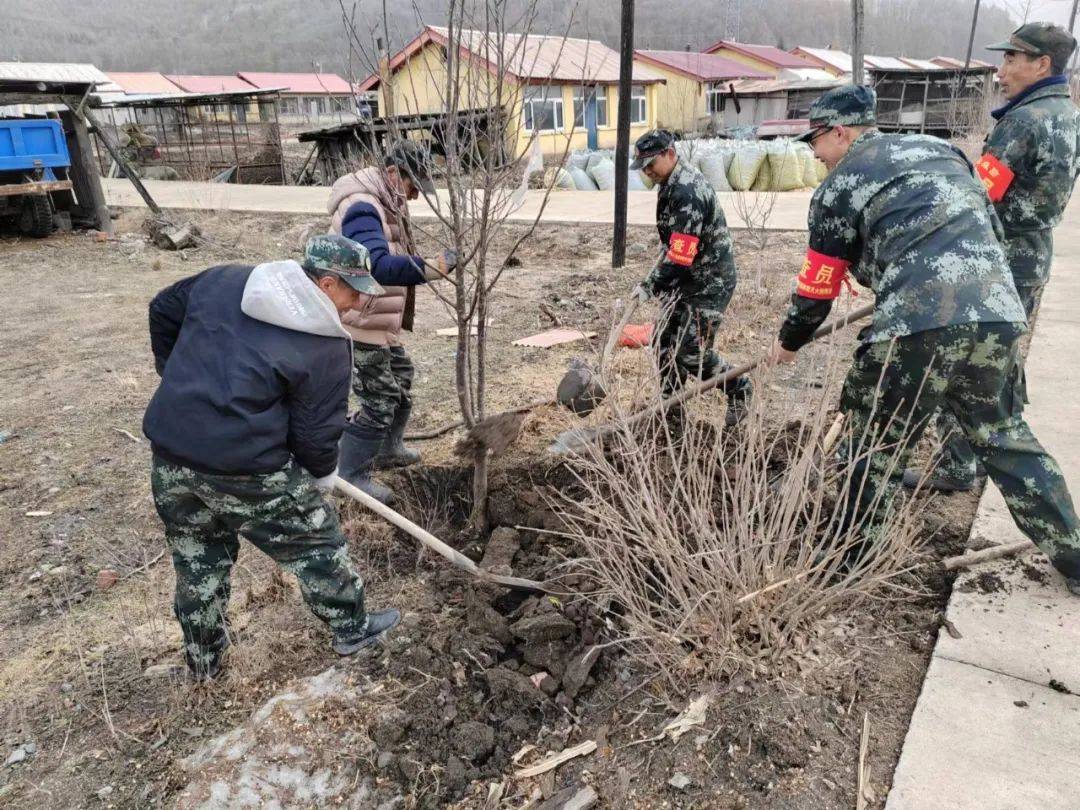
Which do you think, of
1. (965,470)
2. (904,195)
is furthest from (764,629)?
(965,470)

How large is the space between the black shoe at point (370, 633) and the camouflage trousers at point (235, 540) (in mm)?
41

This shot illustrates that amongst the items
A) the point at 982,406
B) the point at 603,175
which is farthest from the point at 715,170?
the point at 982,406

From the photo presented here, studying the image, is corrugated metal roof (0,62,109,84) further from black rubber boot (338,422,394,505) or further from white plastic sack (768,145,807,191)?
white plastic sack (768,145,807,191)

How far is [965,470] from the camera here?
344 cm

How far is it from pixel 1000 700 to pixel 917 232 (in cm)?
145

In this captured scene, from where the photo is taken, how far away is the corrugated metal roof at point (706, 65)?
35594 millimetres

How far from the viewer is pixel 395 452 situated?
163 inches

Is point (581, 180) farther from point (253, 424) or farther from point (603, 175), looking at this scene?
point (253, 424)

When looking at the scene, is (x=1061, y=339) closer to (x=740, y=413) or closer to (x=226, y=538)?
(x=740, y=413)

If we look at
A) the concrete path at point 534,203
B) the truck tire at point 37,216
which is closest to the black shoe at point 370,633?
the concrete path at point 534,203

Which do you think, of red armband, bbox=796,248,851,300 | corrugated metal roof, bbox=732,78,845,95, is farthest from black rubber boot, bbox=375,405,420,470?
corrugated metal roof, bbox=732,78,845,95

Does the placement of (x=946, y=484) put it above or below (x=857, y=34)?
below

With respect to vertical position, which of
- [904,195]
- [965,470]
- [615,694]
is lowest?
[615,694]

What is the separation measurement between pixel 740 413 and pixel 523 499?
137 centimetres
